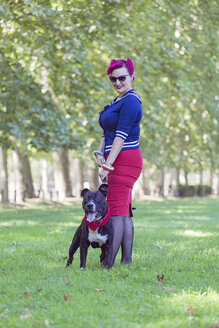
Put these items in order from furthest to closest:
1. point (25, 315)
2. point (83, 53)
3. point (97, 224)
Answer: point (83, 53) → point (97, 224) → point (25, 315)

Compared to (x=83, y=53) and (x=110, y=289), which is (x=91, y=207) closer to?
(x=110, y=289)

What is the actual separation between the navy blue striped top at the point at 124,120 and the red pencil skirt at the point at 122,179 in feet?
0.37

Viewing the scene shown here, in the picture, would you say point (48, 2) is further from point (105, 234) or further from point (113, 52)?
point (105, 234)

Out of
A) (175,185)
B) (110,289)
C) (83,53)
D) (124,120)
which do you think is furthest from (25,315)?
(175,185)

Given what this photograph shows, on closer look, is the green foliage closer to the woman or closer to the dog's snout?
the woman

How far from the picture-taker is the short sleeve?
5160 millimetres

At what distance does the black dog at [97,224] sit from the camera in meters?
4.91

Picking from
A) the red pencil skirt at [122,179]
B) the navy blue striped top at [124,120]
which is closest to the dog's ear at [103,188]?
the red pencil skirt at [122,179]

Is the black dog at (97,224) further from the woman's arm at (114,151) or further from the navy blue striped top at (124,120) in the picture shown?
the navy blue striped top at (124,120)

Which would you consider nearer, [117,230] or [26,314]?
[26,314]

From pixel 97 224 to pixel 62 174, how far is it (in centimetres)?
1779

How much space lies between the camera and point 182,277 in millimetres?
5039

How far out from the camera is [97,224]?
5012 mm

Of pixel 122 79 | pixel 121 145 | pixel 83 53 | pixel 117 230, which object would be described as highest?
pixel 83 53
